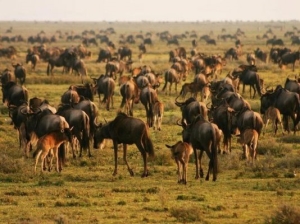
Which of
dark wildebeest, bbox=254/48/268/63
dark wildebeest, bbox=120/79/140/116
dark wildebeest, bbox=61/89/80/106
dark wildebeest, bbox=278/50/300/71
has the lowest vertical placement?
dark wildebeest, bbox=254/48/268/63

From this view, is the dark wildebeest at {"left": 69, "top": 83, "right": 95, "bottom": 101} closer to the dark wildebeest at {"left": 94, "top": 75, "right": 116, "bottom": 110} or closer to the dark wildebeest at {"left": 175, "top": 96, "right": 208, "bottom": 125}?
the dark wildebeest at {"left": 94, "top": 75, "right": 116, "bottom": 110}

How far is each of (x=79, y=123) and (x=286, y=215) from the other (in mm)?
8900

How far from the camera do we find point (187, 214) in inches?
520

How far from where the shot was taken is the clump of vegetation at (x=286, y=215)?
12383mm

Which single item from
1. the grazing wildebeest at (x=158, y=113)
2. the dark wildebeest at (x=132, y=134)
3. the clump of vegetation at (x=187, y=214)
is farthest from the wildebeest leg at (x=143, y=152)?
the grazing wildebeest at (x=158, y=113)

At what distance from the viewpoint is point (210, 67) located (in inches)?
1746

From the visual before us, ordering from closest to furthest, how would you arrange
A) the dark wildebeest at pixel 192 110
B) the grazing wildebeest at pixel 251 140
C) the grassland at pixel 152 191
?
1. the grassland at pixel 152 191
2. the grazing wildebeest at pixel 251 140
3. the dark wildebeest at pixel 192 110

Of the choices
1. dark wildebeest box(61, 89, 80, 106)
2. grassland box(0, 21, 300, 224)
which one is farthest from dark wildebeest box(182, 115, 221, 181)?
dark wildebeest box(61, 89, 80, 106)

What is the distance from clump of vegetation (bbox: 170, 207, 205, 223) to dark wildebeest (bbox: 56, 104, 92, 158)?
731 cm

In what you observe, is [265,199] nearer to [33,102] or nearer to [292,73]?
[33,102]

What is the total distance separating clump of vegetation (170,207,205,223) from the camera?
43.1 ft

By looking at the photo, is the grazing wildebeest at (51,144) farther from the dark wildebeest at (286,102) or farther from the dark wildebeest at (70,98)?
the dark wildebeest at (286,102)

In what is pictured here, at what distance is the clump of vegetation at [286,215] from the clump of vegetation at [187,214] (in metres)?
1.37

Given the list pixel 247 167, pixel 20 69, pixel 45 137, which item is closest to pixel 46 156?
pixel 45 137
